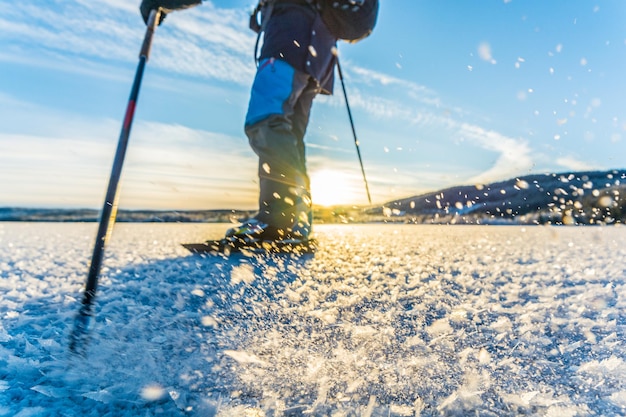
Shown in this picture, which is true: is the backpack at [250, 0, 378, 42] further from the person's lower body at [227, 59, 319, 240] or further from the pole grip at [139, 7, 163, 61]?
the pole grip at [139, 7, 163, 61]

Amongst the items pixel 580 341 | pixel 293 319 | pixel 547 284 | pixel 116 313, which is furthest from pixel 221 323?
pixel 547 284

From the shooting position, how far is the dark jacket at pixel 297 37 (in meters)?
2.66

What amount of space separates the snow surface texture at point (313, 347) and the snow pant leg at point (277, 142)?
46.6 inches

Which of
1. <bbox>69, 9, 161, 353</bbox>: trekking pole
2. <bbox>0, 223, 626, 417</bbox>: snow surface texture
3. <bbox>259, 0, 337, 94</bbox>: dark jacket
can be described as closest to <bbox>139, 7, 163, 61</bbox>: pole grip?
<bbox>69, 9, 161, 353</bbox>: trekking pole

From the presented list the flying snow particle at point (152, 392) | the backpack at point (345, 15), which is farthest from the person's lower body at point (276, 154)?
the flying snow particle at point (152, 392)

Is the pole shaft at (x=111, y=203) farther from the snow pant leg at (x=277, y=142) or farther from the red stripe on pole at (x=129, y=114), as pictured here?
the snow pant leg at (x=277, y=142)

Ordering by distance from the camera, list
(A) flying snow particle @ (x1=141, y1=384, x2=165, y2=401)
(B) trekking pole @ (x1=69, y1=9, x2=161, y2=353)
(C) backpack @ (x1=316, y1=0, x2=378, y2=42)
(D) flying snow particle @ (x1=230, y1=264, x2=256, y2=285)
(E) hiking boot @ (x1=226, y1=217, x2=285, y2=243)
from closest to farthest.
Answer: (A) flying snow particle @ (x1=141, y1=384, x2=165, y2=401) < (B) trekking pole @ (x1=69, y1=9, x2=161, y2=353) < (D) flying snow particle @ (x1=230, y1=264, x2=256, y2=285) < (E) hiking boot @ (x1=226, y1=217, x2=285, y2=243) < (C) backpack @ (x1=316, y1=0, x2=378, y2=42)

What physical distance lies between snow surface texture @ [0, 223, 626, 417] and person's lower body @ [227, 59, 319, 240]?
115 centimetres

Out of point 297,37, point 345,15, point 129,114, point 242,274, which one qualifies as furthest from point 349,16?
point 242,274

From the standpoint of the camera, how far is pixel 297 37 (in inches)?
105

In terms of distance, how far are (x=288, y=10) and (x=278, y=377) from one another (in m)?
2.72

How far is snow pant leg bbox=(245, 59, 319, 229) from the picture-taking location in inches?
103

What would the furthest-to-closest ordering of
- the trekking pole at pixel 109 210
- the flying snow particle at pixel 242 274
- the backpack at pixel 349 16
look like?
the backpack at pixel 349 16 → the flying snow particle at pixel 242 274 → the trekking pole at pixel 109 210

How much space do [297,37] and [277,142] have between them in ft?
2.49
